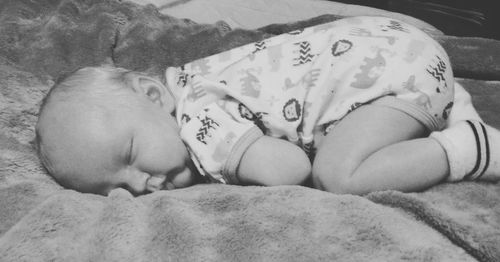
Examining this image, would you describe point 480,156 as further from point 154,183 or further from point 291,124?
point 154,183

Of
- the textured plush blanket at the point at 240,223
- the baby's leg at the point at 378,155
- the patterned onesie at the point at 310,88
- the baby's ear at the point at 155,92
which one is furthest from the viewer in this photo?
the baby's ear at the point at 155,92

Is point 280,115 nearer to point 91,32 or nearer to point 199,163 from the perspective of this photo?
point 199,163

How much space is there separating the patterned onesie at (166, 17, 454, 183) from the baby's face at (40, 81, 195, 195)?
1.9 inches

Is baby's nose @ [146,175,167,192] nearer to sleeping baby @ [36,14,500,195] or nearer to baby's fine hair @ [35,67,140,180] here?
sleeping baby @ [36,14,500,195]

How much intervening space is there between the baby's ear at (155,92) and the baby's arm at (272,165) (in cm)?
24

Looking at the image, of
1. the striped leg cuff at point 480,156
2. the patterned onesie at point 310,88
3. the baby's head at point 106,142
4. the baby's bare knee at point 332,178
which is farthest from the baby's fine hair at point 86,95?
the striped leg cuff at point 480,156

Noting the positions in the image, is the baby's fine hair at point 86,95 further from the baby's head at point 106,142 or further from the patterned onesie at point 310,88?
the patterned onesie at point 310,88

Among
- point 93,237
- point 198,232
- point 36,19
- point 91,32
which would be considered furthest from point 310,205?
point 36,19

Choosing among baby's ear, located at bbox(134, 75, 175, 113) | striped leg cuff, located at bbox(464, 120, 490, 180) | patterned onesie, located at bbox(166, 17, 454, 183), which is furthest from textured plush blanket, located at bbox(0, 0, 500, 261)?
baby's ear, located at bbox(134, 75, 175, 113)

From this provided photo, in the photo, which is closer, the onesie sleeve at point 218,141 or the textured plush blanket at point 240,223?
the textured plush blanket at point 240,223

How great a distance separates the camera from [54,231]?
2.06 feet

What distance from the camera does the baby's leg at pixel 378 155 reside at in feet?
2.42

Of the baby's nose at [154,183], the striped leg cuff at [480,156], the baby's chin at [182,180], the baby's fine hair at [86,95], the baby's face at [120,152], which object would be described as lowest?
the baby's chin at [182,180]

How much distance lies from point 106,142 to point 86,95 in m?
0.11
